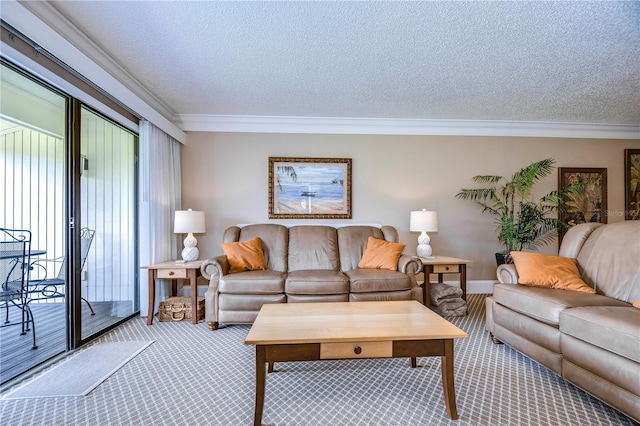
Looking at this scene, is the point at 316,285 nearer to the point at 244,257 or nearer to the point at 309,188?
the point at 244,257

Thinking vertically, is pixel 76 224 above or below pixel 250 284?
above

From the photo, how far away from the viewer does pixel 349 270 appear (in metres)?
3.46

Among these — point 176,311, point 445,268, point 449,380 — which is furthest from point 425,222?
point 176,311

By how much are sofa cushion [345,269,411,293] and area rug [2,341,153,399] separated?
1.98m

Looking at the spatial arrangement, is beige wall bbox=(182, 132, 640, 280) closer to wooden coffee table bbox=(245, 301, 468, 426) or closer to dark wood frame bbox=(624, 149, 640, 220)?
dark wood frame bbox=(624, 149, 640, 220)

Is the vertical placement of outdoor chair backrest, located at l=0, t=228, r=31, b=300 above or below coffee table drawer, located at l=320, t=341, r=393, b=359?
above

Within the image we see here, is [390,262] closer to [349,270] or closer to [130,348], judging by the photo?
[349,270]

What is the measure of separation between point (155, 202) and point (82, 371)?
75.1 inches

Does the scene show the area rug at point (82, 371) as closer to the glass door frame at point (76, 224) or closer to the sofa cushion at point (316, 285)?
the glass door frame at point (76, 224)

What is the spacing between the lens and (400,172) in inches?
174

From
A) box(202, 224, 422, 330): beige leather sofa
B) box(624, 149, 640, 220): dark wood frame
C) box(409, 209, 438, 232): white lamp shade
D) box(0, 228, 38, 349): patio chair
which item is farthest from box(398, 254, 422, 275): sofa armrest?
box(624, 149, 640, 220): dark wood frame

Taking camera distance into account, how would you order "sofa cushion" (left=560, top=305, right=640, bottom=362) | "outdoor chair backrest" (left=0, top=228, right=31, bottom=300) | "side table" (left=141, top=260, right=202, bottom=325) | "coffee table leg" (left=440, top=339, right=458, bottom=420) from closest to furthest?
"sofa cushion" (left=560, top=305, right=640, bottom=362) < "coffee table leg" (left=440, top=339, right=458, bottom=420) < "outdoor chair backrest" (left=0, top=228, right=31, bottom=300) < "side table" (left=141, top=260, right=202, bottom=325)

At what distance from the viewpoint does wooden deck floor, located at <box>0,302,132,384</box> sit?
218cm

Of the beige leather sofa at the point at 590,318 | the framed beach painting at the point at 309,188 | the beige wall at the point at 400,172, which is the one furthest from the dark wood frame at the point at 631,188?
the framed beach painting at the point at 309,188
